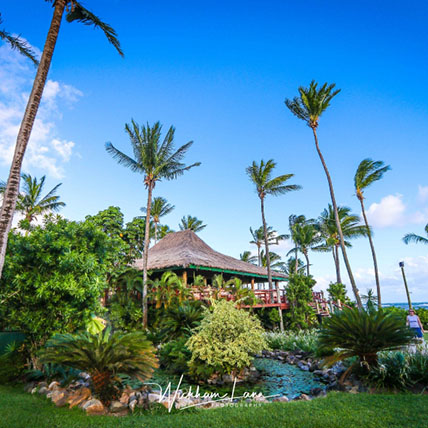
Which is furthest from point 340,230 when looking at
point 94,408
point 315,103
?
point 94,408

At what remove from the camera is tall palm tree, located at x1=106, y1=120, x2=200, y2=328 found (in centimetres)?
1519

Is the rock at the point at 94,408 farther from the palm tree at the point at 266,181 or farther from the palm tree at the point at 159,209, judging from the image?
the palm tree at the point at 159,209

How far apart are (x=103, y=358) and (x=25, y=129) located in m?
4.60

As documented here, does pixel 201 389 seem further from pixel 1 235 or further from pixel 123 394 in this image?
pixel 1 235

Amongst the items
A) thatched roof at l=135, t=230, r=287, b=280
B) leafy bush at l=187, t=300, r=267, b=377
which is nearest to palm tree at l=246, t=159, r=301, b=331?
thatched roof at l=135, t=230, r=287, b=280

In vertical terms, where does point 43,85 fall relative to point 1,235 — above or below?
above

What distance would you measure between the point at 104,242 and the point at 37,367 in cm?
333

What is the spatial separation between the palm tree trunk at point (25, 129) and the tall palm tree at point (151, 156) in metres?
8.67

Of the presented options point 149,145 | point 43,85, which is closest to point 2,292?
point 43,85

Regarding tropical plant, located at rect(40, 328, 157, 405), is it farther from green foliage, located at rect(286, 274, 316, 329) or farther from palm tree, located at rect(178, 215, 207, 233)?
palm tree, located at rect(178, 215, 207, 233)

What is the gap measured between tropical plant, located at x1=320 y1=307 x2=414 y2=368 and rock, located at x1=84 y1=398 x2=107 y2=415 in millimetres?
4522

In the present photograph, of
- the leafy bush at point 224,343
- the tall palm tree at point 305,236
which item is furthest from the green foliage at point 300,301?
the tall palm tree at point 305,236

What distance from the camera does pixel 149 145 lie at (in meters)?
15.2

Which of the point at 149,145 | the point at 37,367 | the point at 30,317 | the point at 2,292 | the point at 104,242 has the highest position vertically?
the point at 149,145
